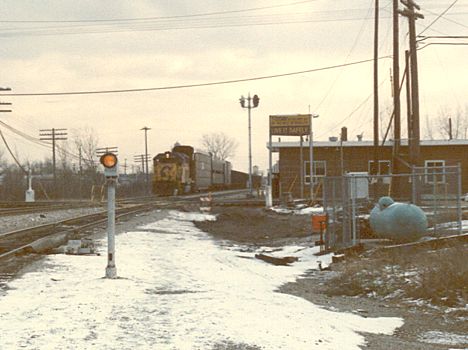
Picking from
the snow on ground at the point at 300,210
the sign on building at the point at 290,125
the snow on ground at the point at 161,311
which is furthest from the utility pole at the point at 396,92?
the sign on building at the point at 290,125

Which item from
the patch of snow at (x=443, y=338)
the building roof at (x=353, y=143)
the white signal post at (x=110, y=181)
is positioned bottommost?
the patch of snow at (x=443, y=338)

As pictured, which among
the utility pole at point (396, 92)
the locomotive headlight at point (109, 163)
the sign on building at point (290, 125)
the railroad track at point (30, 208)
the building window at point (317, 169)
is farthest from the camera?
the building window at point (317, 169)

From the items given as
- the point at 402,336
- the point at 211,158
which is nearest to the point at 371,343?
the point at 402,336

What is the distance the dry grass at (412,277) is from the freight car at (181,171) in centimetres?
3821

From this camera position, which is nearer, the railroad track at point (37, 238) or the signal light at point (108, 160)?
the signal light at point (108, 160)

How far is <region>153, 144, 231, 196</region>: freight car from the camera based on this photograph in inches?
2076

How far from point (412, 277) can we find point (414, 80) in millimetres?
14599

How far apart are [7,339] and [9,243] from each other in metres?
11.2

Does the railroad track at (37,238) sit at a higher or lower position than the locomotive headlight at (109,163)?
lower

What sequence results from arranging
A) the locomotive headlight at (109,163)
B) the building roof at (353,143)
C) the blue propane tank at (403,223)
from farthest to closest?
the building roof at (353,143), the blue propane tank at (403,223), the locomotive headlight at (109,163)

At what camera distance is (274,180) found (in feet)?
168

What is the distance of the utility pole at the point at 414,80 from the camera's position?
25.4 meters

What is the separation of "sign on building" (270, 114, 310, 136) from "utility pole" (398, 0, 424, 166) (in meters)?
19.9

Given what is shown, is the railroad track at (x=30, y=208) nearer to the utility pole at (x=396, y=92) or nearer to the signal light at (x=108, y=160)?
the utility pole at (x=396, y=92)
